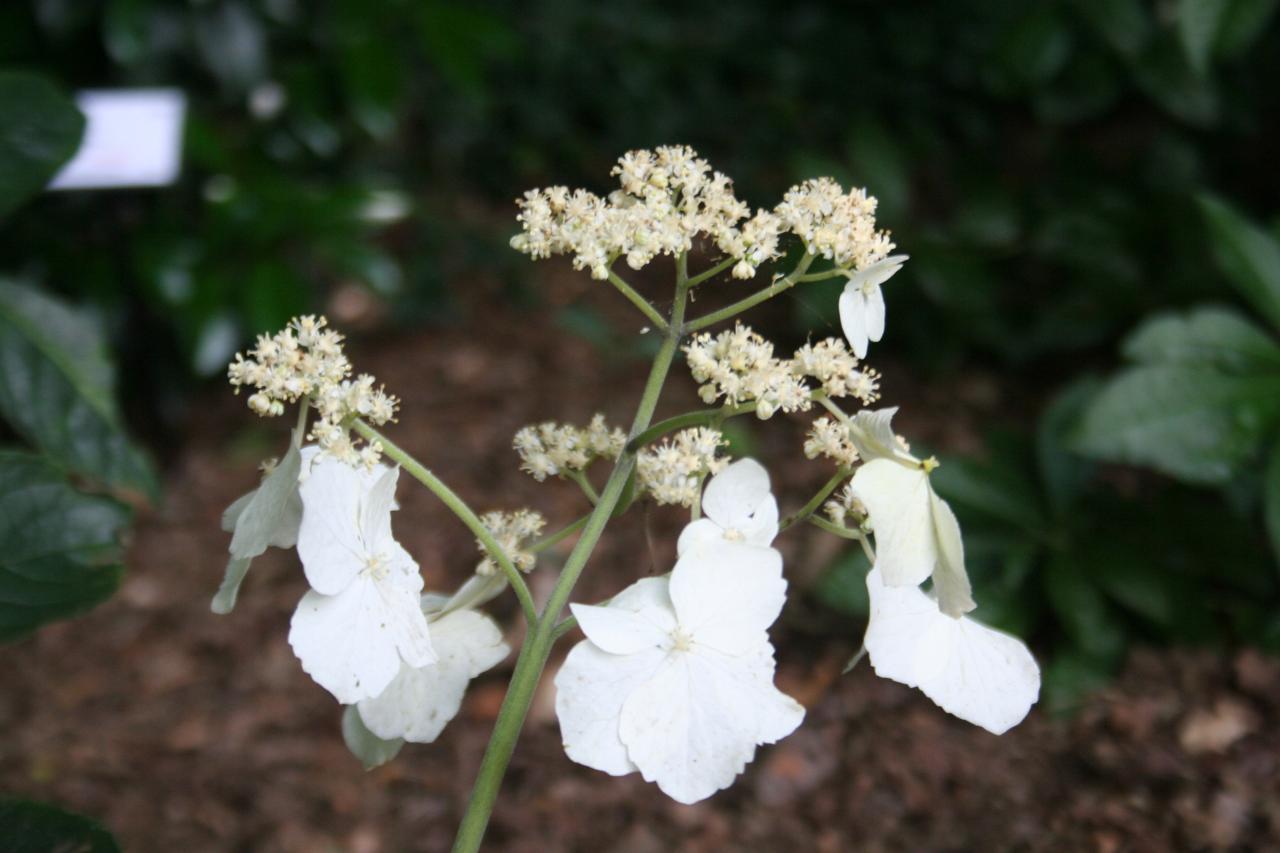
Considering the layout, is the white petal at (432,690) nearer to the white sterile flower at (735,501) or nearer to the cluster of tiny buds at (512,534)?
the cluster of tiny buds at (512,534)

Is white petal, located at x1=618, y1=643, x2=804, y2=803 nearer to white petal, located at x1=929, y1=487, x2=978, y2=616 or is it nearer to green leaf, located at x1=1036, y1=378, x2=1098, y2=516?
white petal, located at x1=929, y1=487, x2=978, y2=616

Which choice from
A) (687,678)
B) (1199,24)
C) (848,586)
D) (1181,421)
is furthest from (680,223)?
(1199,24)

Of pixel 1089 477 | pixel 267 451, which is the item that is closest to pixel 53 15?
pixel 267 451

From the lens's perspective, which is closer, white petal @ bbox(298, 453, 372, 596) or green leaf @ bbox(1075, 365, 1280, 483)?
white petal @ bbox(298, 453, 372, 596)

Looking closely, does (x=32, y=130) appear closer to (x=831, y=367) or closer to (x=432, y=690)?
(x=432, y=690)

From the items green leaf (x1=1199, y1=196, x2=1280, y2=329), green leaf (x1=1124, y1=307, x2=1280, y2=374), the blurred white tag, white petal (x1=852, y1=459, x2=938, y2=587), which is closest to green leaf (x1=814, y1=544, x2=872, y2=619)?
green leaf (x1=1124, y1=307, x2=1280, y2=374)

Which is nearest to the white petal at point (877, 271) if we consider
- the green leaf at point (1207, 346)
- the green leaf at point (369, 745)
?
the green leaf at point (369, 745)
